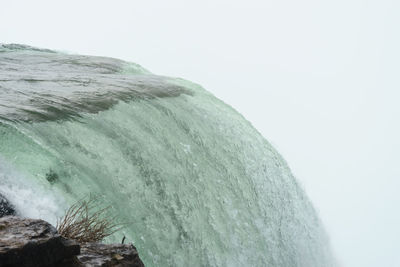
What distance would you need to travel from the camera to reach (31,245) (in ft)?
7.18

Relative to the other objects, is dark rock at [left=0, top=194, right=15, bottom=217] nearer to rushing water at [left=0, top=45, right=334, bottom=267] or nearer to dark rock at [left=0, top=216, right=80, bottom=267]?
rushing water at [left=0, top=45, right=334, bottom=267]

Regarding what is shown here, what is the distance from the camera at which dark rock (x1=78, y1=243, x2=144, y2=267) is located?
98.9 inches

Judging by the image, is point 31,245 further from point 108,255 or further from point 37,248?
point 108,255

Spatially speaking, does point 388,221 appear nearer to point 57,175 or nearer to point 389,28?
point 57,175

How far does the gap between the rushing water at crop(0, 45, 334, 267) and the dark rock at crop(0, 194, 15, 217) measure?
0.05 meters

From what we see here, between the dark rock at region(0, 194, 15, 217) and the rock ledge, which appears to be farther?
the dark rock at region(0, 194, 15, 217)

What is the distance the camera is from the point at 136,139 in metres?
4.82

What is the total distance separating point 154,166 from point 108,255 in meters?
2.16

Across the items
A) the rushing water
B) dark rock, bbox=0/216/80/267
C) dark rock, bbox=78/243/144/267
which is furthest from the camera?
the rushing water

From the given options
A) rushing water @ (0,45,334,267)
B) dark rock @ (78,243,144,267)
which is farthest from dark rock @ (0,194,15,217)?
dark rock @ (78,243,144,267)

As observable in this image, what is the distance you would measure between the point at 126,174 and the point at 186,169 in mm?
912

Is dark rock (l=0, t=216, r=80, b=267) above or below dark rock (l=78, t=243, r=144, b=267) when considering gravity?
above

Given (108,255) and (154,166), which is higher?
(108,255)

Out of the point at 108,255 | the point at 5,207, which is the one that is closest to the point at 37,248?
the point at 108,255
